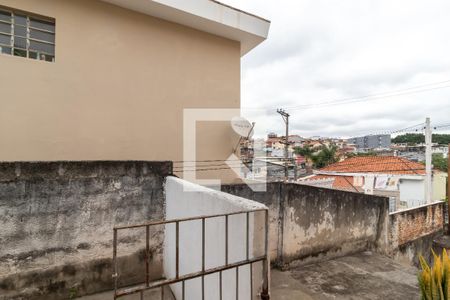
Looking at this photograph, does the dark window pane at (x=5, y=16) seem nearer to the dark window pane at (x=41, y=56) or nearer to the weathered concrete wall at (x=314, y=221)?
the dark window pane at (x=41, y=56)

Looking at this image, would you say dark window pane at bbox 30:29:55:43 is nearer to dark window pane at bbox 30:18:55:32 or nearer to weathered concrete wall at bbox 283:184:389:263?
dark window pane at bbox 30:18:55:32

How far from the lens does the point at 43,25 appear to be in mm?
4852

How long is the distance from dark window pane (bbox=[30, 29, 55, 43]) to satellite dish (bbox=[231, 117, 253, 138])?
425 centimetres

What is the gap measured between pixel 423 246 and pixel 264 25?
7.48 meters

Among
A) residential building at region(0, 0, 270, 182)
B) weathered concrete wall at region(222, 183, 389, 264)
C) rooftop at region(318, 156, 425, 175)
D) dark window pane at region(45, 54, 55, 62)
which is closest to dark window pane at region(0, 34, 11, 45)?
residential building at region(0, 0, 270, 182)

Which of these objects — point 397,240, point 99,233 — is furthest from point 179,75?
point 397,240

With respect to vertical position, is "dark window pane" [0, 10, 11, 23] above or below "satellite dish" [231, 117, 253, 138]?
above

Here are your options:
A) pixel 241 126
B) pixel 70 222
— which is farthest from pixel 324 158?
pixel 70 222

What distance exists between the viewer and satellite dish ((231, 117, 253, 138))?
661cm

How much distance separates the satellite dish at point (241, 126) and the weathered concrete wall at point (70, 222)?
3.12m

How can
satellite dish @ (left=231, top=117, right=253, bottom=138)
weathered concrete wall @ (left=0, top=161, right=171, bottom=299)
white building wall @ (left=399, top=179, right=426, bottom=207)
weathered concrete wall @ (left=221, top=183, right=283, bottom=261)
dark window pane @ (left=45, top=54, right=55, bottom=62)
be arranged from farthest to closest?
white building wall @ (left=399, top=179, right=426, bottom=207), satellite dish @ (left=231, top=117, right=253, bottom=138), dark window pane @ (left=45, top=54, right=55, bottom=62), weathered concrete wall @ (left=221, top=183, right=283, bottom=261), weathered concrete wall @ (left=0, top=161, right=171, bottom=299)

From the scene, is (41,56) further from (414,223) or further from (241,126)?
(414,223)

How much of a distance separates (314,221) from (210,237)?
2.68m

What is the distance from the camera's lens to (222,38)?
22.5 ft
